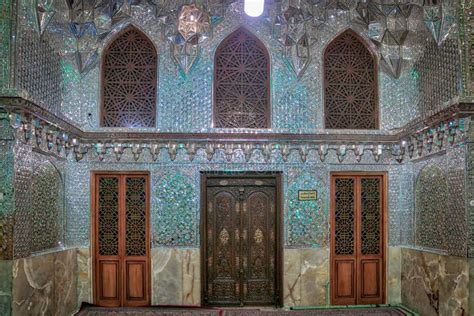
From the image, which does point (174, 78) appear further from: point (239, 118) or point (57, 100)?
point (57, 100)

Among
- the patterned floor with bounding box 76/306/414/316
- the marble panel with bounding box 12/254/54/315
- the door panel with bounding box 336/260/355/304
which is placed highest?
the marble panel with bounding box 12/254/54/315

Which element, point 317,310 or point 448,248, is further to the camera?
point 317,310

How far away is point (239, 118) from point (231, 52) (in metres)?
1.17

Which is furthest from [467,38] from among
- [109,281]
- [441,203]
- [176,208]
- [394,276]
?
[109,281]

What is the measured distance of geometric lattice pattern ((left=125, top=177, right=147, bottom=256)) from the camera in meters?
8.08

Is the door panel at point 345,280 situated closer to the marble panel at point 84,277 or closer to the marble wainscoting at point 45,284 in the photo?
the marble panel at point 84,277

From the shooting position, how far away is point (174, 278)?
26.2 ft

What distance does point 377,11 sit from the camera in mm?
8117

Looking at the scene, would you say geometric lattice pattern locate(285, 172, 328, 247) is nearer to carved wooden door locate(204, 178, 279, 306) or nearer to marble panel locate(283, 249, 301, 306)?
marble panel locate(283, 249, 301, 306)

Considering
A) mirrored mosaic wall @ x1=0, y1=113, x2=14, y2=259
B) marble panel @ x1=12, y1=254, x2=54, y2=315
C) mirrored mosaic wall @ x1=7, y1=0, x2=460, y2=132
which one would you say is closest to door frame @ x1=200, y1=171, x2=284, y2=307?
mirrored mosaic wall @ x1=7, y1=0, x2=460, y2=132

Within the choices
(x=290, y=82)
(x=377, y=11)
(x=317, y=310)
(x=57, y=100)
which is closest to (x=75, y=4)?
(x=57, y=100)

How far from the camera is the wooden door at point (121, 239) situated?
8.03 meters

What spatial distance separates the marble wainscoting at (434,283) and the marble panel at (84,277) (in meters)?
5.24

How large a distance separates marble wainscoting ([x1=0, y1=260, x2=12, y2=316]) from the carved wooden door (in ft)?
11.1
